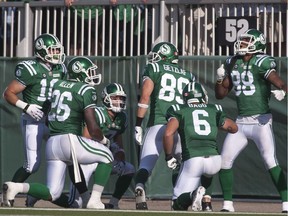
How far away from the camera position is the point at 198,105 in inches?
473

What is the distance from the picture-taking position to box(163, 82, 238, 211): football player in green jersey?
11711 mm

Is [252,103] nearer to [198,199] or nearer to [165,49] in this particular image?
[165,49]

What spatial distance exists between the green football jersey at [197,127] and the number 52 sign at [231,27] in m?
3.78

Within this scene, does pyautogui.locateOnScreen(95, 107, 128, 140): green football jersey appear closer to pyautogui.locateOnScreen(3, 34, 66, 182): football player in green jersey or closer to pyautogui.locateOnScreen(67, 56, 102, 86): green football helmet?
pyautogui.locateOnScreen(67, 56, 102, 86): green football helmet

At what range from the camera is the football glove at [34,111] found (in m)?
12.8

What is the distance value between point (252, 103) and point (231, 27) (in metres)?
2.90

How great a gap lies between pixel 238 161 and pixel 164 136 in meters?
3.52

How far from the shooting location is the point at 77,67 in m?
12.4

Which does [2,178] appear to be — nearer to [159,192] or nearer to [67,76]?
[159,192]

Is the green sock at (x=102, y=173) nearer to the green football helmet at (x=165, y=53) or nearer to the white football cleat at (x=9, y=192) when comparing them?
the white football cleat at (x=9, y=192)

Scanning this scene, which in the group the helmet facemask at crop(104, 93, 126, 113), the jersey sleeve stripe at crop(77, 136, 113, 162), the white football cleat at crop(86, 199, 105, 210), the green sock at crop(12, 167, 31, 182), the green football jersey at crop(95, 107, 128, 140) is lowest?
the white football cleat at crop(86, 199, 105, 210)

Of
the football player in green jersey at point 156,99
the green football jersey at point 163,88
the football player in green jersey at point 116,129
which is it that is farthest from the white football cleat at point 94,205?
the green football jersey at point 163,88

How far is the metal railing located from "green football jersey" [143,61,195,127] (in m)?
2.76

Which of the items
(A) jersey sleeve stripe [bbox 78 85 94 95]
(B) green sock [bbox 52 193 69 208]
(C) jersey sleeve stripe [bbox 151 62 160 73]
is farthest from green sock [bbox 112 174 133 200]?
(A) jersey sleeve stripe [bbox 78 85 94 95]
